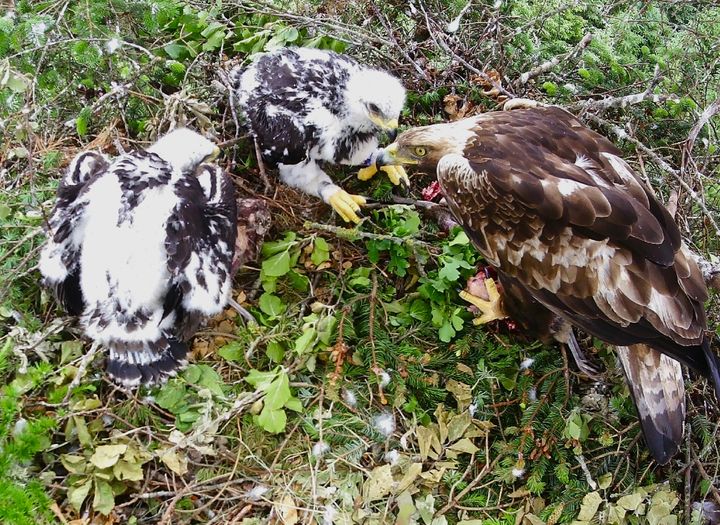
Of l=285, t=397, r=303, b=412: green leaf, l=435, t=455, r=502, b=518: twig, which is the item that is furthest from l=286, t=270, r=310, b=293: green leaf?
l=435, t=455, r=502, b=518: twig

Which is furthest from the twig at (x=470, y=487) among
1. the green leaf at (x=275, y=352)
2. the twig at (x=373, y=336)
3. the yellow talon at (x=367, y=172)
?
the yellow talon at (x=367, y=172)

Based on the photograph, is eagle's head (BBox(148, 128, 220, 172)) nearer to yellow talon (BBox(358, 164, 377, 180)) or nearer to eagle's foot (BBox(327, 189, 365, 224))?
eagle's foot (BBox(327, 189, 365, 224))

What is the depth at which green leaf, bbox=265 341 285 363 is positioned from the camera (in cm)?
285

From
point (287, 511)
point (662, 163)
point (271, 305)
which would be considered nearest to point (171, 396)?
point (271, 305)

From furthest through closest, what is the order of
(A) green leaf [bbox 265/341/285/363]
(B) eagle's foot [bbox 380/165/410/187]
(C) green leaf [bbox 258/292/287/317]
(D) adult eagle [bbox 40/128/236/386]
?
Answer: (B) eagle's foot [bbox 380/165/410/187]
(C) green leaf [bbox 258/292/287/317]
(A) green leaf [bbox 265/341/285/363]
(D) adult eagle [bbox 40/128/236/386]

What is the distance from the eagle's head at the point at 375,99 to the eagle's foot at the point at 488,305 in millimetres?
958

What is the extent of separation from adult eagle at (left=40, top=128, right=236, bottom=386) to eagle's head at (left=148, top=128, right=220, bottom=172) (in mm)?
78

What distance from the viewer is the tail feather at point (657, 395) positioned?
2572 millimetres

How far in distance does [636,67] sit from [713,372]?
2154 mm

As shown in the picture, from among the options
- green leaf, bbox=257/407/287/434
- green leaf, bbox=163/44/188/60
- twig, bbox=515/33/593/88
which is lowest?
green leaf, bbox=257/407/287/434

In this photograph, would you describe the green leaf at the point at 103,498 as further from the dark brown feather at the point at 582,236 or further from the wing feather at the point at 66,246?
the dark brown feather at the point at 582,236

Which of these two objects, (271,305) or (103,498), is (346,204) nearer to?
(271,305)

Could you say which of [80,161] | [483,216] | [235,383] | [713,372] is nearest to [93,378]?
[235,383]

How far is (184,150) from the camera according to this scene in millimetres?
2855
